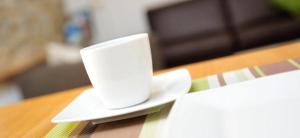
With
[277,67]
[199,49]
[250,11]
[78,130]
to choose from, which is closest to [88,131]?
[78,130]

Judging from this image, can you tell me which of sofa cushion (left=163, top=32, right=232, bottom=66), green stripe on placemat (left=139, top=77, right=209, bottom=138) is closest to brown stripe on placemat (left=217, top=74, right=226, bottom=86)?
green stripe on placemat (left=139, top=77, right=209, bottom=138)

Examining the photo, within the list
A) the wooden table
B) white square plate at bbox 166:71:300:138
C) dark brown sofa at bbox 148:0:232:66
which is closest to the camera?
white square plate at bbox 166:71:300:138

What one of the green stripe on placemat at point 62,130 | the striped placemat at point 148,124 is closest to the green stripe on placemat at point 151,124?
the striped placemat at point 148,124

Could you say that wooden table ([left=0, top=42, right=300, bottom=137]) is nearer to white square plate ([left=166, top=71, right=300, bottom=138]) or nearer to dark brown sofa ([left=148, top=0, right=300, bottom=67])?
white square plate ([left=166, top=71, right=300, bottom=138])

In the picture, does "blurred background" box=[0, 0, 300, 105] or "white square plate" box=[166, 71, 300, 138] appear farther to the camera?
"blurred background" box=[0, 0, 300, 105]

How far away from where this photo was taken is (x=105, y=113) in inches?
20.3

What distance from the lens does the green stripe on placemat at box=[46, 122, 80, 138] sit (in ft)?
1.72

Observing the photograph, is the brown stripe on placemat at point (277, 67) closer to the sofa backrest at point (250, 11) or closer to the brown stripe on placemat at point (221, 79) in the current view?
the brown stripe on placemat at point (221, 79)

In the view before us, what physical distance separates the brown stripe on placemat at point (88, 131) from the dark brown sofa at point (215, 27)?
2.42 m

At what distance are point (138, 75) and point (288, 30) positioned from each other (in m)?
2.50

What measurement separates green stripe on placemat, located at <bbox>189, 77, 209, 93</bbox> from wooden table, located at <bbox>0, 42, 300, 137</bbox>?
60 mm

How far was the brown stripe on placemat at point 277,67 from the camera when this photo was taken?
0.58m

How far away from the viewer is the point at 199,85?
0.62m

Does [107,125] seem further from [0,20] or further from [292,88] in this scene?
[0,20]
